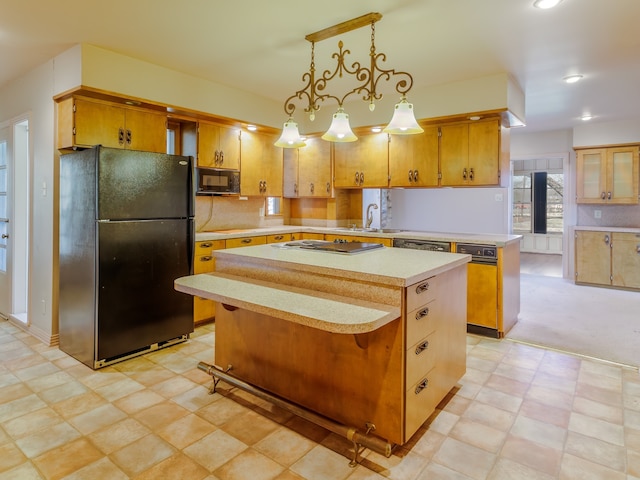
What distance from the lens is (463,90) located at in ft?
12.9

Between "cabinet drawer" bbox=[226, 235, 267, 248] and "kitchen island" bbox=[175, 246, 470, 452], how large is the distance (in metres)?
1.45

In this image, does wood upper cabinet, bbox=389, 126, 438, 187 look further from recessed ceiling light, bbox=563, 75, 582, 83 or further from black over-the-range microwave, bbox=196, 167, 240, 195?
black over-the-range microwave, bbox=196, 167, 240, 195

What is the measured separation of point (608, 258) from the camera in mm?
5859

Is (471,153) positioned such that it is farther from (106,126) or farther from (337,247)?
(106,126)

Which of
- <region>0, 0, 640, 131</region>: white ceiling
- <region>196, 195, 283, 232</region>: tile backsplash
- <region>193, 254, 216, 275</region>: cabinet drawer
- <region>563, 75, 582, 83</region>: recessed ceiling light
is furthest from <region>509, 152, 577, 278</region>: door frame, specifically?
<region>193, 254, 216, 275</region>: cabinet drawer

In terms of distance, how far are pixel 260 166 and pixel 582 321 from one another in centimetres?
407

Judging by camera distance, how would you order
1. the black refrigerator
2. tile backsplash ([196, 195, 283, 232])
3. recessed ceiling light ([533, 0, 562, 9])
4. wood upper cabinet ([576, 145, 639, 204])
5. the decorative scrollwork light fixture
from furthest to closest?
wood upper cabinet ([576, 145, 639, 204]) → tile backsplash ([196, 195, 283, 232]) → the black refrigerator → the decorative scrollwork light fixture → recessed ceiling light ([533, 0, 562, 9])

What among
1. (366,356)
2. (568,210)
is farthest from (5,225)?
(568,210)

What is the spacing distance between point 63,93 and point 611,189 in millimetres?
7137

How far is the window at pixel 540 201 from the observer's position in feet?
30.7

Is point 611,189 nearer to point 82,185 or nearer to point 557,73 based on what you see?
point 557,73

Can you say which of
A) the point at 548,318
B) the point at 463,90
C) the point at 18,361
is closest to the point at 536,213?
the point at 548,318

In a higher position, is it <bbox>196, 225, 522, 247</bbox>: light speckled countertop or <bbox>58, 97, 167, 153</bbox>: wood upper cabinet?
<bbox>58, 97, 167, 153</bbox>: wood upper cabinet

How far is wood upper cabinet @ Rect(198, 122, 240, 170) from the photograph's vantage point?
4.27 metres
